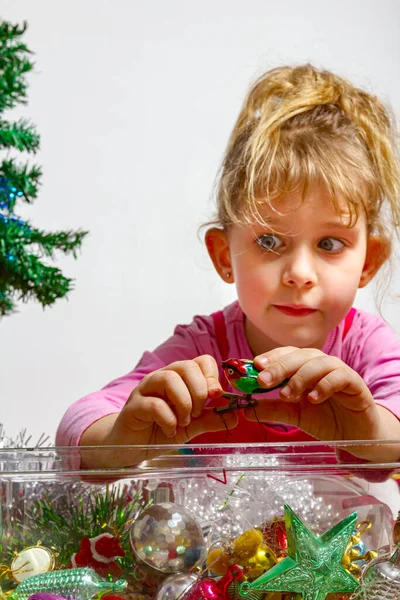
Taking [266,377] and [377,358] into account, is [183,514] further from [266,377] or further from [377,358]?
[377,358]

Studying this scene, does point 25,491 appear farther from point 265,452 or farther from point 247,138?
point 247,138

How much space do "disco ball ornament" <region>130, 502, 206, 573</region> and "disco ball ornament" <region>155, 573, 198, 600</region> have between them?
11 millimetres

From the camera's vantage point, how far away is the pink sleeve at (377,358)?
730 mm

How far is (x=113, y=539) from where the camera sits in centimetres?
44

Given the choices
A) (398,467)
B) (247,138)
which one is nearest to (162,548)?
(398,467)

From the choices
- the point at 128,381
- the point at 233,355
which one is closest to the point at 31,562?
the point at 128,381

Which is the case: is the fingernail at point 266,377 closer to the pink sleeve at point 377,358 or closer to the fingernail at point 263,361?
the fingernail at point 263,361

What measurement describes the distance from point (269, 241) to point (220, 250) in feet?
0.46

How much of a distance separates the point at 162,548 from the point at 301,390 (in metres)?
0.15

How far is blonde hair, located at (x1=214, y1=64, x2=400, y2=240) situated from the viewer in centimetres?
78

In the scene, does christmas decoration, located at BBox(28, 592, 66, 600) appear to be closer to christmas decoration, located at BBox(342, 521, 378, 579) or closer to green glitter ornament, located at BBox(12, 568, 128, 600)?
green glitter ornament, located at BBox(12, 568, 128, 600)

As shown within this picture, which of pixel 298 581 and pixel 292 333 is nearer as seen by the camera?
pixel 298 581

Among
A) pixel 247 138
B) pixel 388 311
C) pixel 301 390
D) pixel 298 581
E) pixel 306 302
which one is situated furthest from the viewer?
pixel 388 311

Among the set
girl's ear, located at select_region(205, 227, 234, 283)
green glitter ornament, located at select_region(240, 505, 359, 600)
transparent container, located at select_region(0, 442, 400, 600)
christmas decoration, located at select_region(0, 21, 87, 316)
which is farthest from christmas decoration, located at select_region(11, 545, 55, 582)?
christmas decoration, located at select_region(0, 21, 87, 316)
